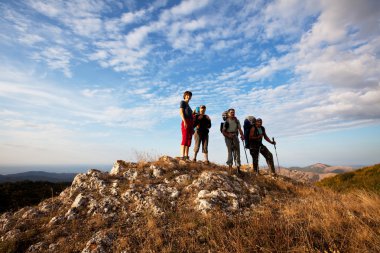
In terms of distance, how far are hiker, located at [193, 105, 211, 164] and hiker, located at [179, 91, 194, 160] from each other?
0.24 metres

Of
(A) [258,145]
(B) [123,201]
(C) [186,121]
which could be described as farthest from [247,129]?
(B) [123,201]

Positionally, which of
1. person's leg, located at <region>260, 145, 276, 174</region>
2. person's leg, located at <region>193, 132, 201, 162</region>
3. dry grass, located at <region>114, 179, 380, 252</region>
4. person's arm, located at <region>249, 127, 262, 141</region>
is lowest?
dry grass, located at <region>114, 179, 380, 252</region>

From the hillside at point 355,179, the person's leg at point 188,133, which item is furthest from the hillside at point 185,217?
the hillside at point 355,179

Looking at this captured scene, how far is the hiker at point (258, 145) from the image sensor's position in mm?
10641

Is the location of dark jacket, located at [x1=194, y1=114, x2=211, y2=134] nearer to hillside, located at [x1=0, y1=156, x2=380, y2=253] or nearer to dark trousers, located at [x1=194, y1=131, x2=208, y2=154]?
dark trousers, located at [x1=194, y1=131, x2=208, y2=154]

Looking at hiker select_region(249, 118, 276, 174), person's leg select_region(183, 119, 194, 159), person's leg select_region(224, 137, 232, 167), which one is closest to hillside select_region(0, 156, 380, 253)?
person's leg select_region(224, 137, 232, 167)

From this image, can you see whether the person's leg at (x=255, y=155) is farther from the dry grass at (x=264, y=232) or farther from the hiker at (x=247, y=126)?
the dry grass at (x=264, y=232)

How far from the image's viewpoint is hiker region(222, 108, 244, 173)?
382 inches

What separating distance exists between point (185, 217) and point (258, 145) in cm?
600

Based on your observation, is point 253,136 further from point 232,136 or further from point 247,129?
point 232,136

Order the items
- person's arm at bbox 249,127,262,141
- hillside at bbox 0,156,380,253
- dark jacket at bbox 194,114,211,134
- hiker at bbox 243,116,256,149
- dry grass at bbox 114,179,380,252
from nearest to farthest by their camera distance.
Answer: dry grass at bbox 114,179,380,252 → hillside at bbox 0,156,380,253 → dark jacket at bbox 194,114,211,134 → person's arm at bbox 249,127,262,141 → hiker at bbox 243,116,256,149

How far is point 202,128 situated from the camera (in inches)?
393

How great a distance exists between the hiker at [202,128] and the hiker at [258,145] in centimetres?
216

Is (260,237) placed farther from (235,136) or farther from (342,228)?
(235,136)
